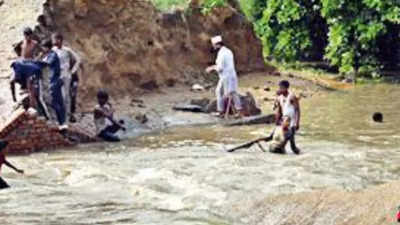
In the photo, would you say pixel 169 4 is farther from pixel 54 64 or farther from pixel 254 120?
pixel 54 64

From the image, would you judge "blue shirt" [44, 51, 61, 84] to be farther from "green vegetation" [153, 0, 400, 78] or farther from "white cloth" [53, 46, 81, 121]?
"green vegetation" [153, 0, 400, 78]

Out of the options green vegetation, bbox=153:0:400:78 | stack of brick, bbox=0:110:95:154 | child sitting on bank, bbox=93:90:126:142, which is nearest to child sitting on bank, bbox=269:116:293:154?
child sitting on bank, bbox=93:90:126:142

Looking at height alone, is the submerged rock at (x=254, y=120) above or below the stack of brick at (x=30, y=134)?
below

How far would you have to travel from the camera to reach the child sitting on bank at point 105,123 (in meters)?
16.3

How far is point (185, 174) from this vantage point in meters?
12.8

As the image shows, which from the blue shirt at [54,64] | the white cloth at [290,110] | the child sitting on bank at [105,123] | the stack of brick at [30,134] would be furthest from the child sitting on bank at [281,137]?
the blue shirt at [54,64]

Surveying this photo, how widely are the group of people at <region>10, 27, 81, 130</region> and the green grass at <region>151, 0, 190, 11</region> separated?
6.24 m

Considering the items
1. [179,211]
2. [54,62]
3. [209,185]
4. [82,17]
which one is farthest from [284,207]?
[82,17]

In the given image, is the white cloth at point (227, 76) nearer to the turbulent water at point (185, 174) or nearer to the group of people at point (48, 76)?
the turbulent water at point (185, 174)

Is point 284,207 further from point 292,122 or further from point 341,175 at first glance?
point 292,122

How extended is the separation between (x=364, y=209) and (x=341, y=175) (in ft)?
10.6

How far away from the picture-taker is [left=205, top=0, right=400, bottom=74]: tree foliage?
25.3 meters

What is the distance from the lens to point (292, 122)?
13859 millimetres

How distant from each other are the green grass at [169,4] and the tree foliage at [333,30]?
0.67m
